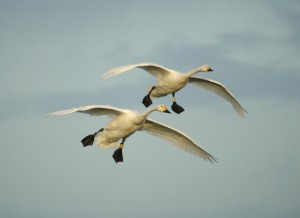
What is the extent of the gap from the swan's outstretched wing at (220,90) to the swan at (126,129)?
3.54 meters

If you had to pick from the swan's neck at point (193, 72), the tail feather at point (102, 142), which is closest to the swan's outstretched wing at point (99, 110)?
the tail feather at point (102, 142)

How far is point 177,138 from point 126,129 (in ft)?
11.2

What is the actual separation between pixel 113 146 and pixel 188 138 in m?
2.93

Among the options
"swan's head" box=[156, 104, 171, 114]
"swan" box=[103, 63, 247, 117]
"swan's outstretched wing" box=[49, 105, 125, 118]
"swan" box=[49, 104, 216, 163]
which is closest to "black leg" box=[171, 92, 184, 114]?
"swan" box=[103, 63, 247, 117]

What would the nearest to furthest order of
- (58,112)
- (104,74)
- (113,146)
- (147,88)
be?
(58,112) < (104,74) < (113,146) < (147,88)

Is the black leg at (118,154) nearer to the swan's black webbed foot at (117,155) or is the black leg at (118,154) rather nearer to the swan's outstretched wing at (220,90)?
the swan's black webbed foot at (117,155)

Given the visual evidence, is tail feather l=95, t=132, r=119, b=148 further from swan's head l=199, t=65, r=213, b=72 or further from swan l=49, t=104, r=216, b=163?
swan's head l=199, t=65, r=213, b=72

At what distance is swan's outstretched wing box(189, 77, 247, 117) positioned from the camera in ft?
111

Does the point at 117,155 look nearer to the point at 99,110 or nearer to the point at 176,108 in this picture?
the point at 99,110

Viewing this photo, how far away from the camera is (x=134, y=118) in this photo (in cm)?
2811

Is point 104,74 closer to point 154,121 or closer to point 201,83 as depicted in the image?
point 154,121

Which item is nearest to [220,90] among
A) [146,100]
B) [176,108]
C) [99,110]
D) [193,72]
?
[176,108]

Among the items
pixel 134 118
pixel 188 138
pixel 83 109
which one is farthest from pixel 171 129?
pixel 83 109

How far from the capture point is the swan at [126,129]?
2809cm
